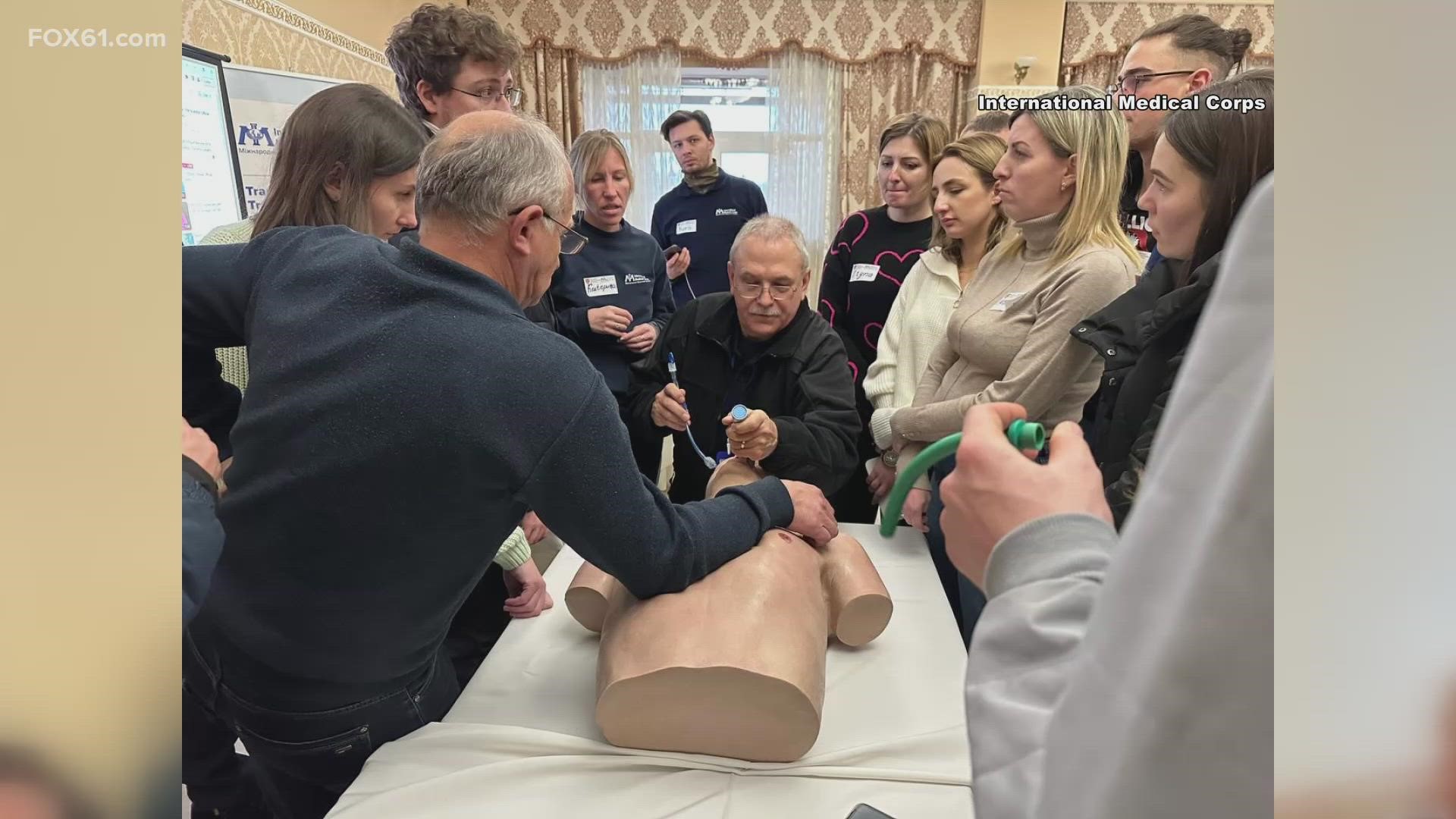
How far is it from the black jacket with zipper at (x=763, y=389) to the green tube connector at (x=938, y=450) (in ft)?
3.09

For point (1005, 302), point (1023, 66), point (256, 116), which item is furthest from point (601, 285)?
point (1023, 66)

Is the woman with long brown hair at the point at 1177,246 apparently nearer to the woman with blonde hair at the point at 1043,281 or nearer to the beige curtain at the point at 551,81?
the woman with blonde hair at the point at 1043,281

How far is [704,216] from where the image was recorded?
11.6 ft

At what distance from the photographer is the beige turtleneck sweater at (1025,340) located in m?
0.74

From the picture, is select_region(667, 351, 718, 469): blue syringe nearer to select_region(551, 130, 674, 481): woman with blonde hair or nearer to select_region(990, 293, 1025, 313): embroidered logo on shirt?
select_region(551, 130, 674, 481): woman with blonde hair

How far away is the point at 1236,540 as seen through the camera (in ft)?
0.95

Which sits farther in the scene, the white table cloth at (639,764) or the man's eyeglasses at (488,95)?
the man's eyeglasses at (488,95)

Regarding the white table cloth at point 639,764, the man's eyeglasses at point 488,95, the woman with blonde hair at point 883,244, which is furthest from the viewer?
the woman with blonde hair at point 883,244

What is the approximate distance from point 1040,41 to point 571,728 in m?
4.68

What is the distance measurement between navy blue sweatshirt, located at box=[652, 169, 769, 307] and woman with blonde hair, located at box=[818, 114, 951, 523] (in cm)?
128

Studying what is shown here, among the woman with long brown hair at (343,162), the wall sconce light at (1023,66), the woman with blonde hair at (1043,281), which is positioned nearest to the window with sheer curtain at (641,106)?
the wall sconce light at (1023,66)

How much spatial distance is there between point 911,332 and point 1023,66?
3.64 metres
